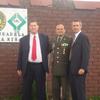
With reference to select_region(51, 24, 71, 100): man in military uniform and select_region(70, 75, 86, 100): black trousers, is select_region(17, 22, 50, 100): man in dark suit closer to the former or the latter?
select_region(51, 24, 71, 100): man in military uniform

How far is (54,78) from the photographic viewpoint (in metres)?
7.49

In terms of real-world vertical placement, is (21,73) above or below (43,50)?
below

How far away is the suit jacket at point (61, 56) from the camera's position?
7.40m

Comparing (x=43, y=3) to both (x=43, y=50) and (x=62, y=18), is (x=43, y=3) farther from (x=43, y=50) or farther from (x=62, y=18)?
(x=43, y=50)

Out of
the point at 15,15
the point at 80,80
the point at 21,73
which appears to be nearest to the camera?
the point at 80,80

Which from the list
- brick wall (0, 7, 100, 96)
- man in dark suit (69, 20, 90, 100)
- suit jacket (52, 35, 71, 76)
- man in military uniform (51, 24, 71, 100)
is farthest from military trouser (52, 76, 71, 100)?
brick wall (0, 7, 100, 96)

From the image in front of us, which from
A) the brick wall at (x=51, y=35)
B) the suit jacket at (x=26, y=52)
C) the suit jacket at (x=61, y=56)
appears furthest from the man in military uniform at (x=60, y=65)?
the brick wall at (x=51, y=35)

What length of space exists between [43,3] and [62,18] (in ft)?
1.88

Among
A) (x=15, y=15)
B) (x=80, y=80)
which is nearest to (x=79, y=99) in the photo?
(x=80, y=80)

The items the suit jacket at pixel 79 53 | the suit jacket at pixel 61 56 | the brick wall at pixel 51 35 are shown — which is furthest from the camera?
the brick wall at pixel 51 35

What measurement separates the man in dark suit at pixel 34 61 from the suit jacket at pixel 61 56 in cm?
26

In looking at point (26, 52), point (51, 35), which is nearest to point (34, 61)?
point (26, 52)

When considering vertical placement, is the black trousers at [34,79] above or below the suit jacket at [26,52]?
below

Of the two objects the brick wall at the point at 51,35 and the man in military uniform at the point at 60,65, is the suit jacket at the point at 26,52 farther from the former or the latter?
the brick wall at the point at 51,35
